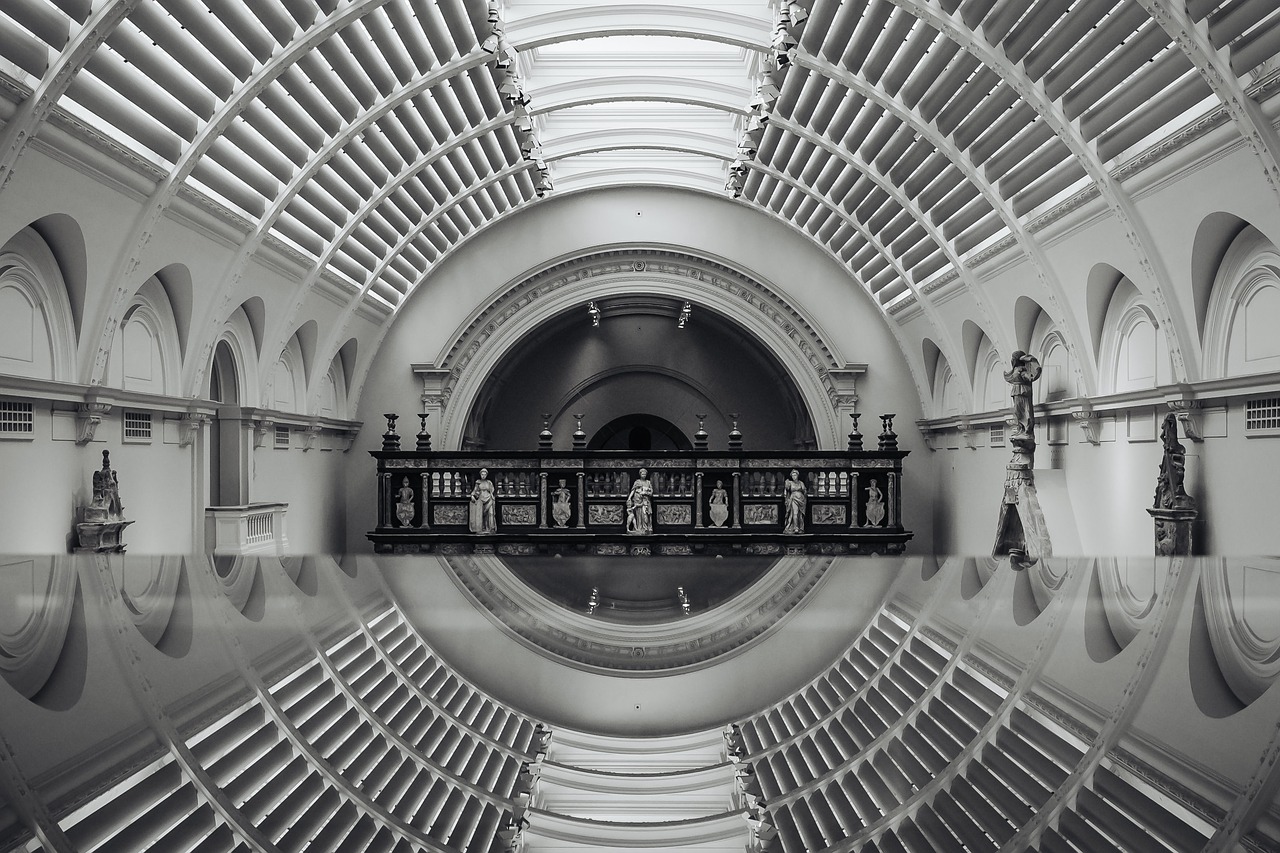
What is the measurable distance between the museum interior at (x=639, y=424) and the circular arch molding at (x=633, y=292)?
0.12m

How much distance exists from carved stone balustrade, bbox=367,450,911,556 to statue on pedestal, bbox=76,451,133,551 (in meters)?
6.79

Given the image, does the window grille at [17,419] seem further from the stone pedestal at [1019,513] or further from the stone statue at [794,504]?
the stone pedestal at [1019,513]

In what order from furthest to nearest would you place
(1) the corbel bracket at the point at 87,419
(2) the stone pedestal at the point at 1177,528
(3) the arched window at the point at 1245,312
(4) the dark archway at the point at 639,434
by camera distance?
(4) the dark archway at the point at 639,434 → (1) the corbel bracket at the point at 87,419 → (2) the stone pedestal at the point at 1177,528 → (3) the arched window at the point at 1245,312

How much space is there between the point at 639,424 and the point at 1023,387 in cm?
1506

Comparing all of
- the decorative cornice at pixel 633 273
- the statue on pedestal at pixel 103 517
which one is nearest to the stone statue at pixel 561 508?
the decorative cornice at pixel 633 273

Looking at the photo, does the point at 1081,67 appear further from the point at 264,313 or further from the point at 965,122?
the point at 264,313

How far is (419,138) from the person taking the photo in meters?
19.0

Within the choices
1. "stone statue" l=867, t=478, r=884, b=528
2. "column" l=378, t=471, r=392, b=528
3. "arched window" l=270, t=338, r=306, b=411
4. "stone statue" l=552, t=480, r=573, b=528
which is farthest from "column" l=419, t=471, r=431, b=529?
"stone statue" l=867, t=478, r=884, b=528

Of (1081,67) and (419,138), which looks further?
(419,138)

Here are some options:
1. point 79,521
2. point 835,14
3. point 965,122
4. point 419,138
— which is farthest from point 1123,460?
point 79,521

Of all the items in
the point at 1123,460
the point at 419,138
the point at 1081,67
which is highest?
the point at 419,138

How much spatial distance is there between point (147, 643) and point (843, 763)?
1830 millimetres

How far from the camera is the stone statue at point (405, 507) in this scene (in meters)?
20.9

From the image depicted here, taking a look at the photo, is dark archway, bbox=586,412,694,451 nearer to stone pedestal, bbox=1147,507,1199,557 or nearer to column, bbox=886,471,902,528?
column, bbox=886,471,902,528
